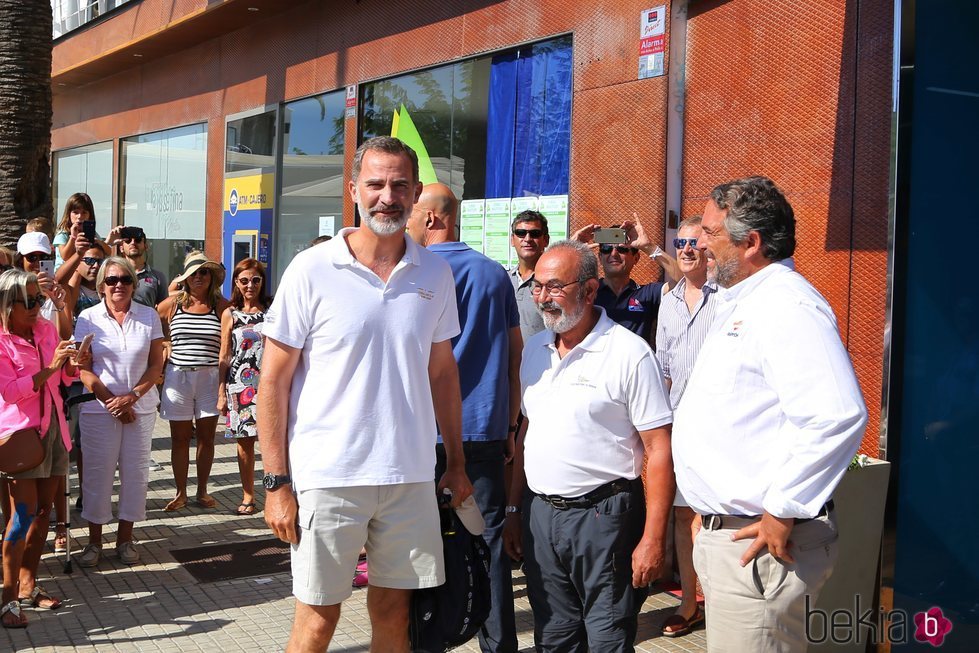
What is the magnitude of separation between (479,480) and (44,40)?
8.29 meters

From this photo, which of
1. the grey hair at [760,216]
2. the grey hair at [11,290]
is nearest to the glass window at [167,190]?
the grey hair at [11,290]

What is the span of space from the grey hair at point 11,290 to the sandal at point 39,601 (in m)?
1.51

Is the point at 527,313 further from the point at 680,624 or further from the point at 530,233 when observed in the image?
the point at 680,624

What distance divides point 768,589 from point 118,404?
4.82m

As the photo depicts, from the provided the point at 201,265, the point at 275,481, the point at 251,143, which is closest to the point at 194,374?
the point at 201,265

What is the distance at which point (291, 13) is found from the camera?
39.5 feet

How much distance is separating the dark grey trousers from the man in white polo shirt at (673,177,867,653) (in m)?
0.49

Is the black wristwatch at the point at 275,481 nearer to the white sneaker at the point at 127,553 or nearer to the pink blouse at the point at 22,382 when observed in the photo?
the pink blouse at the point at 22,382

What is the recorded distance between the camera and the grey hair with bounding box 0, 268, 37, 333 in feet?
18.0

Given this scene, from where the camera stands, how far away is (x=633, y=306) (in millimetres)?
6062

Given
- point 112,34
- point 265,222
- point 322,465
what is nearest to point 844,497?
point 322,465

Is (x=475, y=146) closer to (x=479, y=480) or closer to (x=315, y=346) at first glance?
(x=479, y=480)

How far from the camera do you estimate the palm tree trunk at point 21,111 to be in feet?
32.5

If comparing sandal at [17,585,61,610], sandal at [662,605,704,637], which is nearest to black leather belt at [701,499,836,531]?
sandal at [662,605,704,637]
